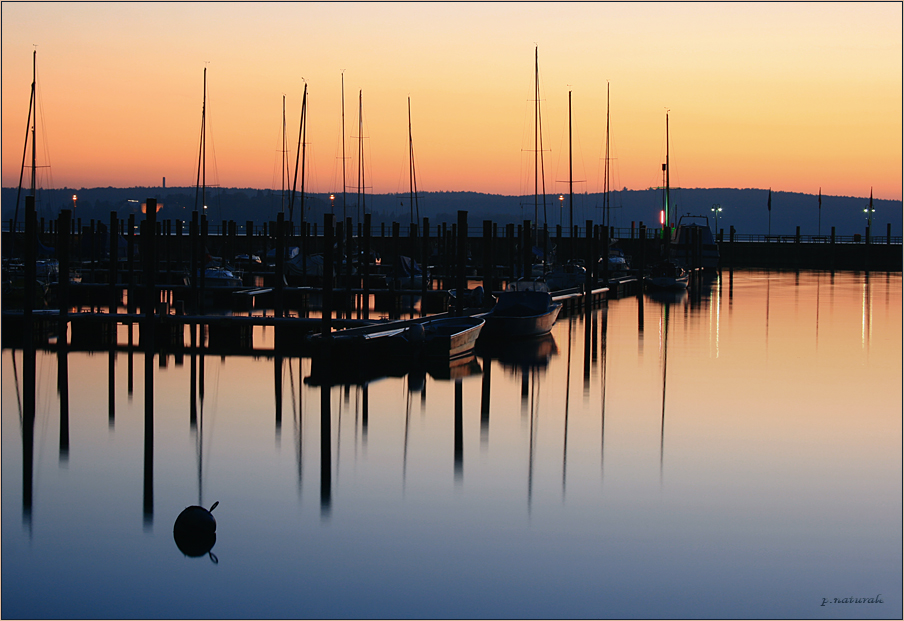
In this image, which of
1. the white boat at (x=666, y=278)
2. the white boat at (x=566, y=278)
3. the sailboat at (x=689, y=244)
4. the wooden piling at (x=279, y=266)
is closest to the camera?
the wooden piling at (x=279, y=266)

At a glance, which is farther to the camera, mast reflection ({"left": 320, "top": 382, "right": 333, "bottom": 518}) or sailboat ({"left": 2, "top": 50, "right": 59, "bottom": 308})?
sailboat ({"left": 2, "top": 50, "right": 59, "bottom": 308})

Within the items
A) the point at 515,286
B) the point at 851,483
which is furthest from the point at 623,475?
the point at 515,286

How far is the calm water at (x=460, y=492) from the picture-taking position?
27.7ft

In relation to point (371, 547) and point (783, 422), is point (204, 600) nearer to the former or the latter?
point (371, 547)

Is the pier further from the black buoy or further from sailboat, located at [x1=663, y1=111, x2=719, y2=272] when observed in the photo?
the black buoy

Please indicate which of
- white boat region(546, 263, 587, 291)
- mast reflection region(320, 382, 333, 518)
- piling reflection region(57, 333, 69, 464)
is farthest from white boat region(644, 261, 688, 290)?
mast reflection region(320, 382, 333, 518)

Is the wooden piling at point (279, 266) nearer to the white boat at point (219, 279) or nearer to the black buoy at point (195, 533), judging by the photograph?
the white boat at point (219, 279)

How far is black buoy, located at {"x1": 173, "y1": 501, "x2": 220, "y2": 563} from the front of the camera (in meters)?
9.16

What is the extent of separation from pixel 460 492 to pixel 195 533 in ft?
10.5

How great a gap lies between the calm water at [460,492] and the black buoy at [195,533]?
0.12 metres

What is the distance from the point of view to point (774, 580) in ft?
28.5

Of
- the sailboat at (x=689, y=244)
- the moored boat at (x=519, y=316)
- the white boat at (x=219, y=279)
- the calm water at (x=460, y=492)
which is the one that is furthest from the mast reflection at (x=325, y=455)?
the sailboat at (x=689, y=244)

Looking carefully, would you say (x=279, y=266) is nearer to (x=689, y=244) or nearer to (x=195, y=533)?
(x=195, y=533)

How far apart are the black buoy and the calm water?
116 millimetres
